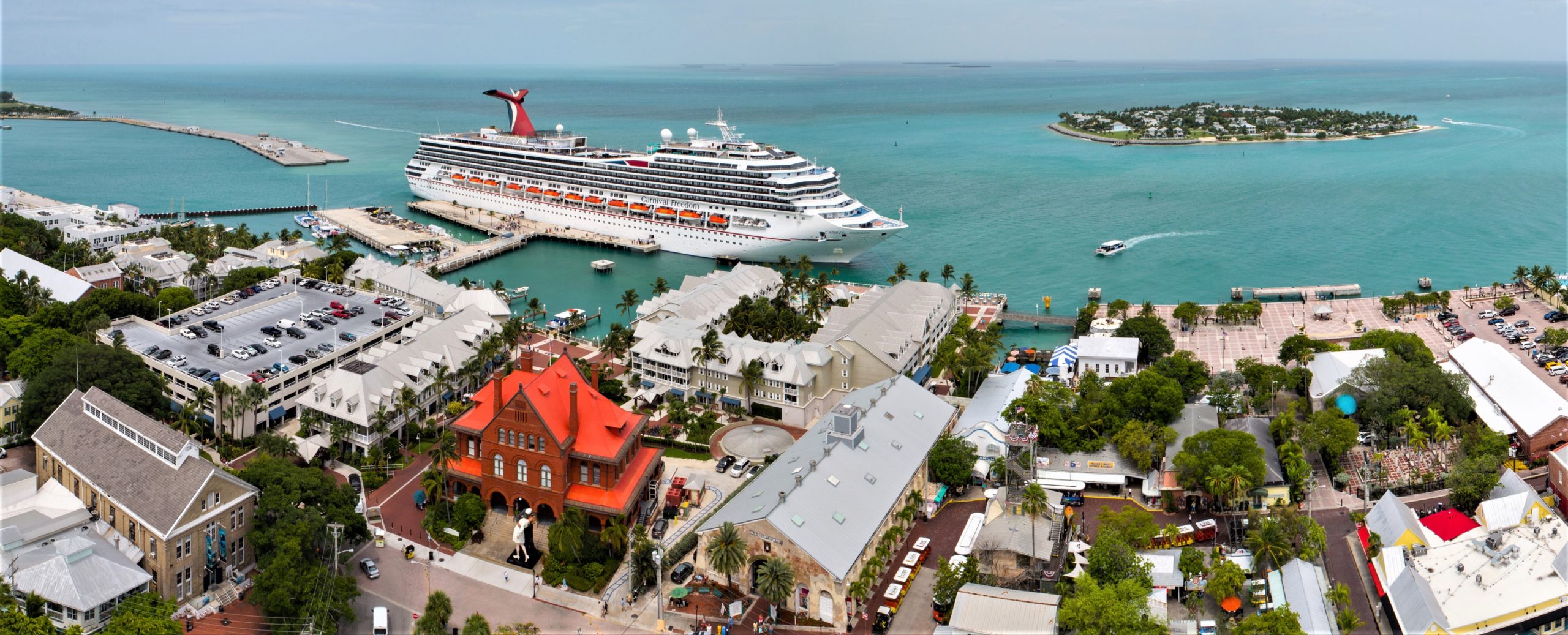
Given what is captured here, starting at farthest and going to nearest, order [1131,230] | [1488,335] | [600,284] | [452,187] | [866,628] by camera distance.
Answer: [452,187], [1131,230], [600,284], [1488,335], [866,628]

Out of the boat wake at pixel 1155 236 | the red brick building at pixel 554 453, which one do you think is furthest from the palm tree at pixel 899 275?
the red brick building at pixel 554 453

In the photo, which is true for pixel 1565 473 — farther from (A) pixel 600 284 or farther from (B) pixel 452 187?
(B) pixel 452 187

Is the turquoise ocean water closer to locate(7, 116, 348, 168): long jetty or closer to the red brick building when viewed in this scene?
locate(7, 116, 348, 168): long jetty

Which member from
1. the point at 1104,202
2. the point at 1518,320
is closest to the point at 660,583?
the point at 1518,320

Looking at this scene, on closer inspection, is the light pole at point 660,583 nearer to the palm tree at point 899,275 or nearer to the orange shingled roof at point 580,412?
the orange shingled roof at point 580,412

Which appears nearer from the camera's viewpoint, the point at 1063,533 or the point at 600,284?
the point at 1063,533

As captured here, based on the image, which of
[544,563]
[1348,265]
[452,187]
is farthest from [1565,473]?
[452,187]
